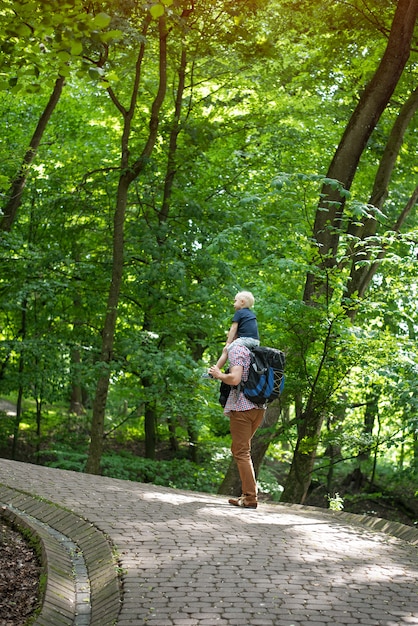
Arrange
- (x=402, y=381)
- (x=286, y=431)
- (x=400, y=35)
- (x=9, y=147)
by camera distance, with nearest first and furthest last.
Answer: (x=402, y=381), (x=400, y=35), (x=286, y=431), (x=9, y=147)

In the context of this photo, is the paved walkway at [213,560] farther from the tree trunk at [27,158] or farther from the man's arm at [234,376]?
the tree trunk at [27,158]

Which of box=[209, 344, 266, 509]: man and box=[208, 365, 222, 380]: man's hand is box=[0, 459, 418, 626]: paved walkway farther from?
box=[208, 365, 222, 380]: man's hand

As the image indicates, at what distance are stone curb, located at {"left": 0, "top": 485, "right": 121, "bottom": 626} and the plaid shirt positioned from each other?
6.92ft

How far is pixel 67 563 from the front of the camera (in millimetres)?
5895

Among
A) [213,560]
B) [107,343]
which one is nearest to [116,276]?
[107,343]

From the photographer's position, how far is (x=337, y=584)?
5496 millimetres

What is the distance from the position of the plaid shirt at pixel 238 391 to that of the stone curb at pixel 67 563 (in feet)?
6.92

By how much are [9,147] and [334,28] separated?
255 inches

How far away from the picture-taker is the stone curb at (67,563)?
4871mm

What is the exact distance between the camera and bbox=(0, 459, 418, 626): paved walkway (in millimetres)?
4809

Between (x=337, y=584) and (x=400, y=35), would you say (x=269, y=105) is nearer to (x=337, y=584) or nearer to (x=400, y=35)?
(x=400, y=35)

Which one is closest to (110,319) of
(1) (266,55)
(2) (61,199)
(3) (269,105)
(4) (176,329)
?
(4) (176,329)

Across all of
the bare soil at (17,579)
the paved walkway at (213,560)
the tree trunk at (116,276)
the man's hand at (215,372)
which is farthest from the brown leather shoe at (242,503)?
the tree trunk at (116,276)

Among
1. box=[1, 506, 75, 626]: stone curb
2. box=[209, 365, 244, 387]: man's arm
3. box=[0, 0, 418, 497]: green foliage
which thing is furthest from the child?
box=[1, 506, 75, 626]: stone curb
